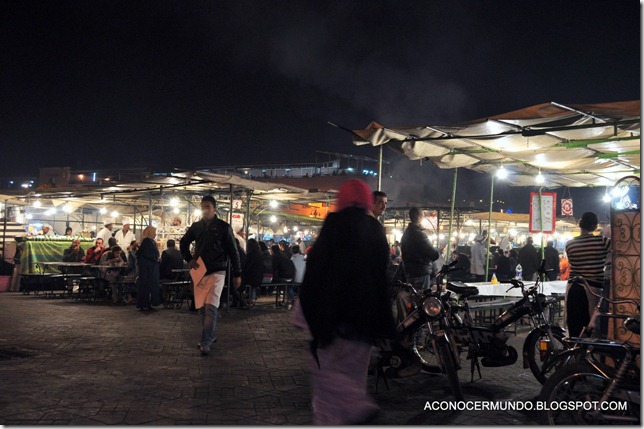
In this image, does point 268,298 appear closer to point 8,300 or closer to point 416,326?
point 8,300

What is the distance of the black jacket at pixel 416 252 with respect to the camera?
27.2ft

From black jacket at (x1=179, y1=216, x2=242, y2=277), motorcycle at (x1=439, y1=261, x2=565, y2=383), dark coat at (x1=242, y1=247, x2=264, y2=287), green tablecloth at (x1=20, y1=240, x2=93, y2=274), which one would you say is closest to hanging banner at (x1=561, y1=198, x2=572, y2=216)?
dark coat at (x1=242, y1=247, x2=264, y2=287)

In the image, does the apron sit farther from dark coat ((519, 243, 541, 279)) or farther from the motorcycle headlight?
dark coat ((519, 243, 541, 279))

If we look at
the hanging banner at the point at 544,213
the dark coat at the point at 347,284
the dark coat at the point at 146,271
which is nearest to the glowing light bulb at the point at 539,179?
the hanging banner at the point at 544,213

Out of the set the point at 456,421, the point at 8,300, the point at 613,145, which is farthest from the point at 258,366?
the point at 8,300

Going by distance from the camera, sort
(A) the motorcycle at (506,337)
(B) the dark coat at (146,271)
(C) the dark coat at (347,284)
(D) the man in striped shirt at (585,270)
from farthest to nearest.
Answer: (B) the dark coat at (146,271) < (D) the man in striped shirt at (585,270) < (A) the motorcycle at (506,337) < (C) the dark coat at (347,284)

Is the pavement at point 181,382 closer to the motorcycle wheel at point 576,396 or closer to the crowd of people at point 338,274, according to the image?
the crowd of people at point 338,274

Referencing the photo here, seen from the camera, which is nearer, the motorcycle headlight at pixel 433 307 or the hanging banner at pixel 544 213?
the motorcycle headlight at pixel 433 307

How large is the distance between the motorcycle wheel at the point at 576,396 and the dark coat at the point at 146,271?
1008 cm

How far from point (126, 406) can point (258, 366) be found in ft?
7.20

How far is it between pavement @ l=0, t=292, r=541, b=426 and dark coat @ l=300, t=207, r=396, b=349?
71cm

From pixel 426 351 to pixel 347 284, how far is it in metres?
3.42

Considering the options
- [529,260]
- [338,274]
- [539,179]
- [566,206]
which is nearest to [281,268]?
[529,260]

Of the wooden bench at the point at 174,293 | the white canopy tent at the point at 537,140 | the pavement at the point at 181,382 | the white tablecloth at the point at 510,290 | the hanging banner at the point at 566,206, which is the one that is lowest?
the pavement at the point at 181,382
